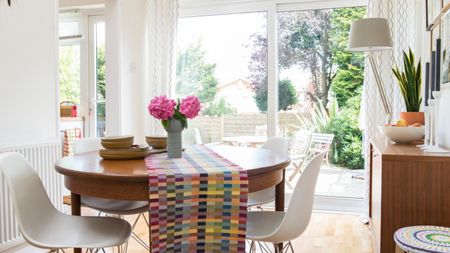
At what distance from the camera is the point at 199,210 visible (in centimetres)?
178

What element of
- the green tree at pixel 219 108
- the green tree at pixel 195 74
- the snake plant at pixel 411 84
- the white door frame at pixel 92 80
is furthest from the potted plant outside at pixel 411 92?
the white door frame at pixel 92 80

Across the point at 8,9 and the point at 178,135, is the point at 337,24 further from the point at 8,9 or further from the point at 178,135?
the point at 8,9

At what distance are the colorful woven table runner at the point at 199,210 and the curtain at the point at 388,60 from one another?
228 centimetres

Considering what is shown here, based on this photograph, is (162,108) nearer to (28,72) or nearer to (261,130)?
(28,72)

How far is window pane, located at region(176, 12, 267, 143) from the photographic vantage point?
14.4 ft

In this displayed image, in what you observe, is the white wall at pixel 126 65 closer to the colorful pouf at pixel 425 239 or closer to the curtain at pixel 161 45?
the curtain at pixel 161 45

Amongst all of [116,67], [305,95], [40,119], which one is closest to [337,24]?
[305,95]

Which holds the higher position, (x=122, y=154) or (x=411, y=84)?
(x=411, y=84)

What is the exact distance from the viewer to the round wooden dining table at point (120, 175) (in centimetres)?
172

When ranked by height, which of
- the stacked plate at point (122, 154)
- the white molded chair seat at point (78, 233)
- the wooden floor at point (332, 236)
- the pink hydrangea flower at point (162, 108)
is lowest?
the wooden floor at point (332, 236)

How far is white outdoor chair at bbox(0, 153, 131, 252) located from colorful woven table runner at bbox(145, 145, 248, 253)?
278mm

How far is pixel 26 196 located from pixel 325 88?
3154mm

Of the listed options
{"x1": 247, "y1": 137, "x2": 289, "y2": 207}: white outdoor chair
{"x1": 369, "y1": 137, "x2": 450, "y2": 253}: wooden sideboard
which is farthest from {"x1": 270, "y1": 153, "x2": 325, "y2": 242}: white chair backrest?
{"x1": 247, "y1": 137, "x2": 289, "y2": 207}: white outdoor chair

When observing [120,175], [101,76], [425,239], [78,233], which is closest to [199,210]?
[120,175]
